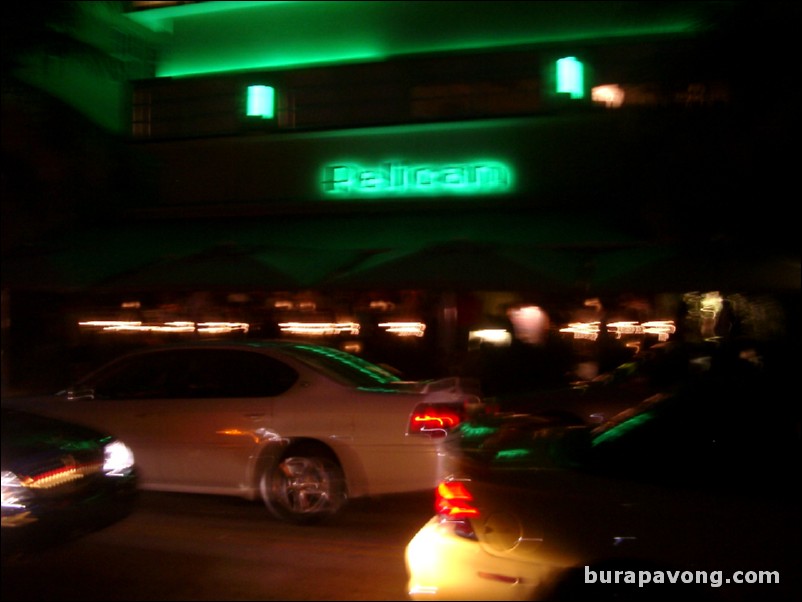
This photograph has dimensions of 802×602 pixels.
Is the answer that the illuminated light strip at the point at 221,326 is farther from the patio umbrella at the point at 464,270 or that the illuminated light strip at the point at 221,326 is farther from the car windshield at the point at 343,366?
the car windshield at the point at 343,366

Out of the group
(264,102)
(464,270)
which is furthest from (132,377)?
(264,102)

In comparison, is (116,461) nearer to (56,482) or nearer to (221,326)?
(56,482)

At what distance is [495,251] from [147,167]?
6856 millimetres

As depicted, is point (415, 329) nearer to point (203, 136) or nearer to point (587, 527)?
point (203, 136)

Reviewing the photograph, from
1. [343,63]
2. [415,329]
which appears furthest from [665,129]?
[343,63]

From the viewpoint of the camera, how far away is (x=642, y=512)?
4129 mm

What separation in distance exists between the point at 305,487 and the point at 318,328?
7.19 meters

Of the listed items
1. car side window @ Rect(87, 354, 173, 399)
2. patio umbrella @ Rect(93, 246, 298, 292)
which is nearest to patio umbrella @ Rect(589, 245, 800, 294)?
patio umbrella @ Rect(93, 246, 298, 292)

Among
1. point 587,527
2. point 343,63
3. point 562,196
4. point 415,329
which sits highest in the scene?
point 343,63

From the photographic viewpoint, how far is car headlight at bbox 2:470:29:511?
5895mm

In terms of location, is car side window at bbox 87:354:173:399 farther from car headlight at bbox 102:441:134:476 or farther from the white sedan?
car headlight at bbox 102:441:134:476

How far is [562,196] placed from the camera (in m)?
14.2

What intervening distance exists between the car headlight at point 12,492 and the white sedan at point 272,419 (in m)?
2.37

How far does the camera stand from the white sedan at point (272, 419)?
778 cm
